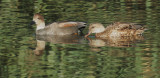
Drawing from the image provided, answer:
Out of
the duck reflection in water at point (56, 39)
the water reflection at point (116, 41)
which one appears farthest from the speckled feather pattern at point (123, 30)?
the duck reflection in water at point (56, 39)

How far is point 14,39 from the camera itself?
14.0m

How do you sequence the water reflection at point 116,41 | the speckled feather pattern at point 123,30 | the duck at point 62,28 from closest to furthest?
the water reflection at point 116,41 < the speckled feather pattern at point 123,30 < the duck at point 62,28

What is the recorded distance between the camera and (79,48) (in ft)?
41.3

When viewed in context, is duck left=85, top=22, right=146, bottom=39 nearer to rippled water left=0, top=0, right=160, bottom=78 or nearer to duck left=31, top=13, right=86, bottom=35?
rippled water left=0, top=0, right=160, bottom=78

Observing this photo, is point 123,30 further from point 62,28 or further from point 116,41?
point 62,28

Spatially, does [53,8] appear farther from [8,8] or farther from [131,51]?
[131,51]

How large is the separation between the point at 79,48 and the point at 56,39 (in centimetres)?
211

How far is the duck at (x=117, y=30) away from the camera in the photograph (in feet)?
48.6

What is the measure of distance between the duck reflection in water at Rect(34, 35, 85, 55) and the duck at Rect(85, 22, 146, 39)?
1.97 ft

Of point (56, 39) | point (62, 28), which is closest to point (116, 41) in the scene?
point (56, 39)

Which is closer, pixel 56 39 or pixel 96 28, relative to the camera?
pixel 56 39

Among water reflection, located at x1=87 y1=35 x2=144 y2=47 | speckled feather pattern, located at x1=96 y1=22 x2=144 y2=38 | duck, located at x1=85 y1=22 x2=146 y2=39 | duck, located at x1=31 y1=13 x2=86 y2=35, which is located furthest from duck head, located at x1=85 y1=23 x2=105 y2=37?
water reflection, located at x1=87 y1=35 x2=144 y2=47

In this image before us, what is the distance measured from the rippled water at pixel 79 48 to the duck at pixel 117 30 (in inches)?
12.8

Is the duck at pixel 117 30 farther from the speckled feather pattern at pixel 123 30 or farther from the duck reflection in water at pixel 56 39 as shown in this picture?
the duck reflection in water at pixel 56 39
